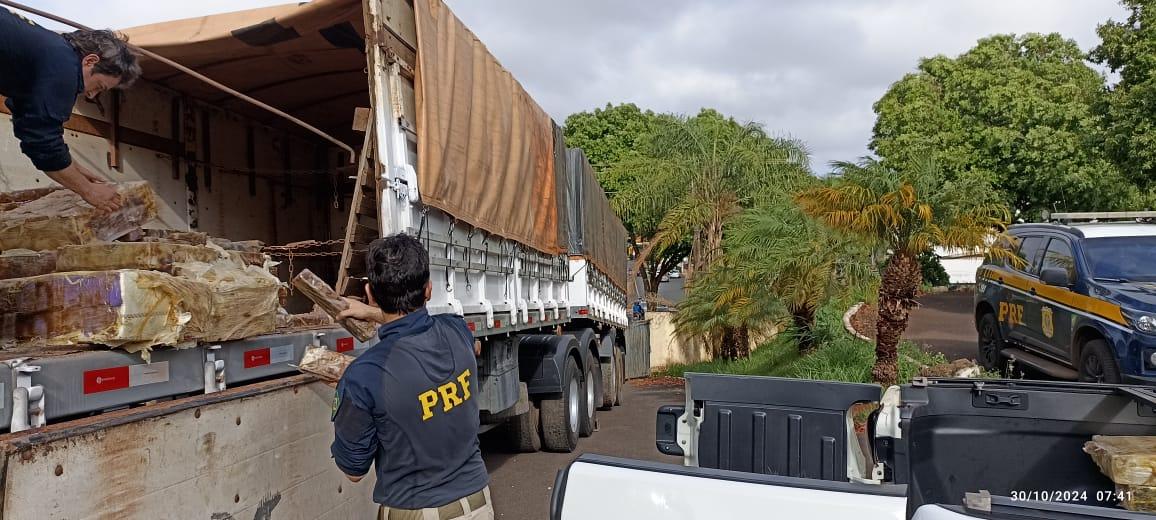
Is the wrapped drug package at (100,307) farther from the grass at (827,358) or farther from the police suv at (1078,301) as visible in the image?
the grass at (827,358)

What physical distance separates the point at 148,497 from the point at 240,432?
1.69 feet

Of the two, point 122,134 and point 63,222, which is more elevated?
point 122,134

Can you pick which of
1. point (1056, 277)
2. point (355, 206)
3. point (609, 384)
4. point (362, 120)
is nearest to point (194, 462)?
point (355, 206)

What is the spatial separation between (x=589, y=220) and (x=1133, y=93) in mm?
11709

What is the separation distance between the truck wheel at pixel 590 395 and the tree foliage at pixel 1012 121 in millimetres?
15137

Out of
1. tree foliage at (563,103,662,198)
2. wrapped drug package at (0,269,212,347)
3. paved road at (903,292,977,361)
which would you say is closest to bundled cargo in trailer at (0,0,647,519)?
wrapped drug package at (0,269,212,347)

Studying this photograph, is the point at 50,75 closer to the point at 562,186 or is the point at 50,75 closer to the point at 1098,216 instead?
the point at 562,186

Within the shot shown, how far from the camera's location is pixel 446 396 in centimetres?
276

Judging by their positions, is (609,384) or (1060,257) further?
(609,384)

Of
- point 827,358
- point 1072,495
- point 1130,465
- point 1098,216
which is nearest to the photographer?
point 1130,465

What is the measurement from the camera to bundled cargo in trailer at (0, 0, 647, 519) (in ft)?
8.92

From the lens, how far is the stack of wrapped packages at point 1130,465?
9.09ft

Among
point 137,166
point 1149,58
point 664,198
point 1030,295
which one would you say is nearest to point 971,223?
point 1030,295

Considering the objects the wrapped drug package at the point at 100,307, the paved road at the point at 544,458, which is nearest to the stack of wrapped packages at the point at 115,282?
the wrapped drug package at the point at 100,307
